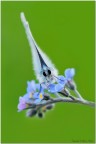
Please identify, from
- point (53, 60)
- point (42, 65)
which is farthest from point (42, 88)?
point (53, 60)

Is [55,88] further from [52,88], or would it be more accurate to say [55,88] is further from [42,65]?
[42,65]

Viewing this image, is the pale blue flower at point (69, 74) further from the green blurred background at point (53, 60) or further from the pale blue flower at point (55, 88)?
the green blurred background at point (53, 60)

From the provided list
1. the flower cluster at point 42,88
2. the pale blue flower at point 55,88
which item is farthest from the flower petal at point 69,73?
the pale blue flower at point 55,88

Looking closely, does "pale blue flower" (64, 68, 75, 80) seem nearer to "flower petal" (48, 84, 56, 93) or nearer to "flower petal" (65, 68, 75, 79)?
"flower petal" (65, 68, 75, 79)

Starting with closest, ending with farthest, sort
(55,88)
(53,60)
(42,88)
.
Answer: (55,88)
(42,88)
(53,60)

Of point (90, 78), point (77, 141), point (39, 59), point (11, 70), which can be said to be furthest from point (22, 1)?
point (39, 59)

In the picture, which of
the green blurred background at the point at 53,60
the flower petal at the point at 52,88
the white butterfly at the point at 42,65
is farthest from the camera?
the green blurred background at the point at 53,60

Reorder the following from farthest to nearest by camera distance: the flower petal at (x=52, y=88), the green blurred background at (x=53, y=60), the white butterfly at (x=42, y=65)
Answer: the green blurred background at (x=53, y=60)
the white butterfly at (x=42, y=65)
the flower petal at (x=52, y=88)
